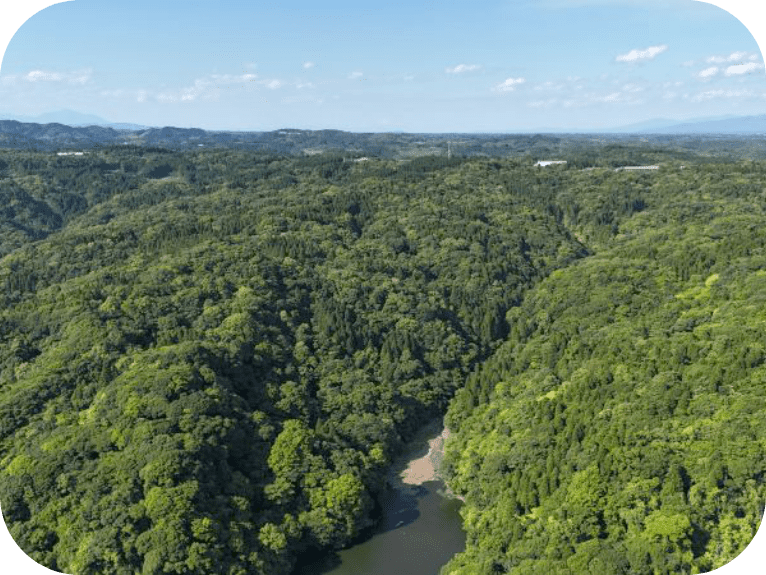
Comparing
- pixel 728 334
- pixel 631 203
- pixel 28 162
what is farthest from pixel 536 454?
pixel 28 162

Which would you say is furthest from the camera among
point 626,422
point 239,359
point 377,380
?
point 377,380

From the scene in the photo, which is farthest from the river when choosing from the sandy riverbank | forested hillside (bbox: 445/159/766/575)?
forested hillside (bbox: 445/159/766/575)

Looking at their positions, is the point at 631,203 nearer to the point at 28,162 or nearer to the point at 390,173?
the point at 390,173

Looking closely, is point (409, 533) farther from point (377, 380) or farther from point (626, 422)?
point (377, 380)

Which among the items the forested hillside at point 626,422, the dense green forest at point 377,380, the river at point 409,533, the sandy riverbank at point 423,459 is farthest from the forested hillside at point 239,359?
the forested hillside at point 626,422

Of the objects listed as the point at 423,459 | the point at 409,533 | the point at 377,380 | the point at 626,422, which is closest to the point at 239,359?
the point at 377,380

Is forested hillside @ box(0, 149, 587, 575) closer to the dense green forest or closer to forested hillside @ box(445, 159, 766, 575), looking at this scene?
the dense green forest
